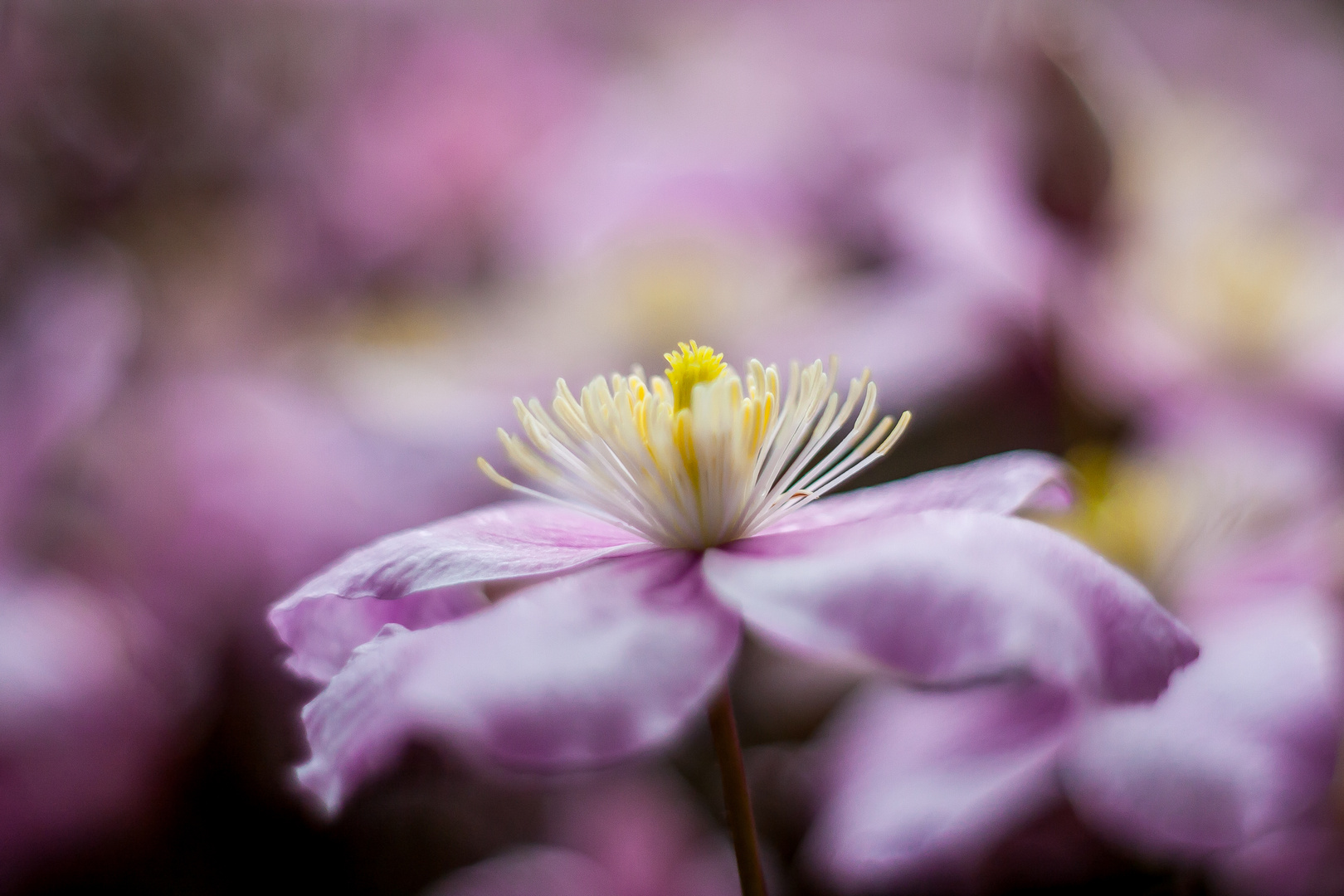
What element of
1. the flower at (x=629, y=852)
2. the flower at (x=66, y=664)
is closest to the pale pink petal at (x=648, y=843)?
the flower at (x=629, y=852)

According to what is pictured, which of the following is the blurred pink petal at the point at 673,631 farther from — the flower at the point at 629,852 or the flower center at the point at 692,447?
the flower at the point at 629,852

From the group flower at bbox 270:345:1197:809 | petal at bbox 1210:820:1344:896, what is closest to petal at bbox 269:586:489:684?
flower at bbox 270:345:1197:809

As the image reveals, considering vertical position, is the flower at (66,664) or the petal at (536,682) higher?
the petal at (536,682)

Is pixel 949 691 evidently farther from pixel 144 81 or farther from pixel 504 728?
pixel 144 81

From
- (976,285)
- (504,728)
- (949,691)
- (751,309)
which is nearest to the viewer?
(504,728)

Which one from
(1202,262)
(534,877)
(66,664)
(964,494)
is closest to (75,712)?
(66,664)

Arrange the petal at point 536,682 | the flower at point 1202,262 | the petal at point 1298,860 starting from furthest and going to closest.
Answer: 1. the flower at point 1202,262
2. the petal at point 1298,860
3. the petal at point 536,682

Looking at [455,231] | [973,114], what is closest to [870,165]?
[973,114]
